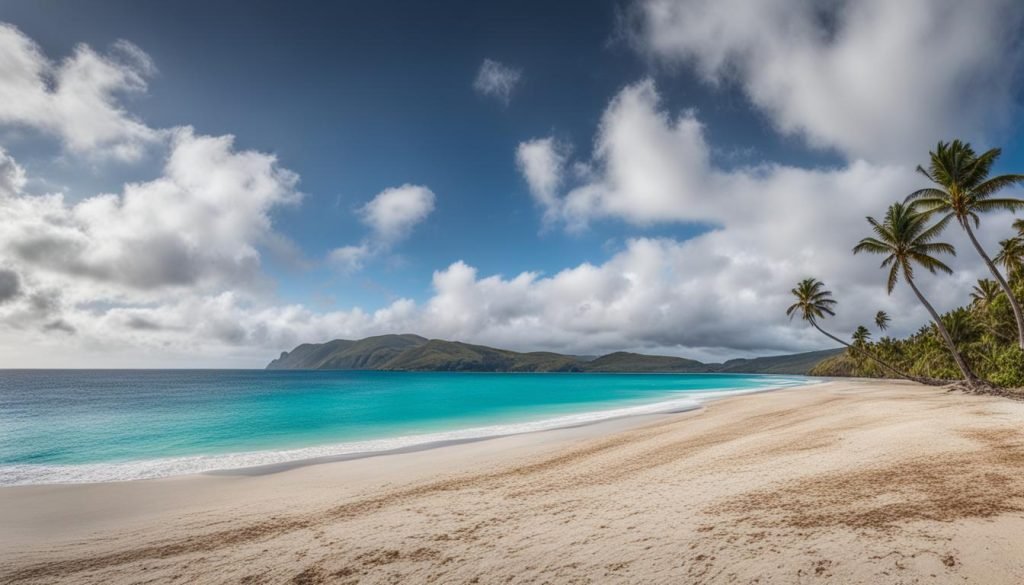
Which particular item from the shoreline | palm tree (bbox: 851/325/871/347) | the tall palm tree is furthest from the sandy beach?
palm tree (bbox: 851/325/871/347)

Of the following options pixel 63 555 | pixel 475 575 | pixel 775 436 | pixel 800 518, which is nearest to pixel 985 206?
pixel 775 436

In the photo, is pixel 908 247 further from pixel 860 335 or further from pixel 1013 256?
pixel 860 335

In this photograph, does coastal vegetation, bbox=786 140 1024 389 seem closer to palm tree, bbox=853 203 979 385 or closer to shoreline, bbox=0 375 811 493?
palm tree, bbox=853 203 979 385

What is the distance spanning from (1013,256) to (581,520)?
48087 mm

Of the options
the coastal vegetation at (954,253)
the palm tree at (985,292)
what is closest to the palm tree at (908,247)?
the coastal vegetation at (954,253)

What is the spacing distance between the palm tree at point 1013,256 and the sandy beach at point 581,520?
107 feet

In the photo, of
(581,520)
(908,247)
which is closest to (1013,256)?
(908,247)

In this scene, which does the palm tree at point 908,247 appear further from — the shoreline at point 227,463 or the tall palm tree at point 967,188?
the shoreline at point 227,463

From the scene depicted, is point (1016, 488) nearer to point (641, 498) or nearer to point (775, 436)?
point (641, 498)

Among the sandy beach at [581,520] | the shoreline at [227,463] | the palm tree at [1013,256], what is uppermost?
the palm tree at [1013,256]

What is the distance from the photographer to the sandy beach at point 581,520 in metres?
5.43

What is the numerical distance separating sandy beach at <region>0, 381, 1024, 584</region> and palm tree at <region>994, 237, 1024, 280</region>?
3275cm

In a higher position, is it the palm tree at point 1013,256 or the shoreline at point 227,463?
the palm tree at point 1013,256

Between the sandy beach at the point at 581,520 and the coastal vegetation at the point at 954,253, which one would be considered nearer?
the sandy beach at the point at 581,520
